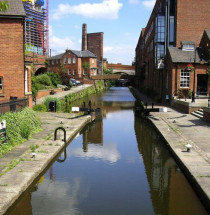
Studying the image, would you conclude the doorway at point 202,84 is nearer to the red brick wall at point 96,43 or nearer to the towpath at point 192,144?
the towpath at point 192,144

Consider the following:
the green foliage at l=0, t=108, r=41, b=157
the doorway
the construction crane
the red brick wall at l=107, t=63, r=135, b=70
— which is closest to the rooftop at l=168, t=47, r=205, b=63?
the doorway

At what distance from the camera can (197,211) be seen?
27.2ft

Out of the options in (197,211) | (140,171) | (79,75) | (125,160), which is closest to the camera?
(197,211)

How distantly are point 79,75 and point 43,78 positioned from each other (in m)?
32.9

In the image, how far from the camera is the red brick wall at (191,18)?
35.1 m

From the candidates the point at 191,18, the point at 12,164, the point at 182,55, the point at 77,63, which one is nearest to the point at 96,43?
the point at 77,63

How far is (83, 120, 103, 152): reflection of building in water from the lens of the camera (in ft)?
56.6

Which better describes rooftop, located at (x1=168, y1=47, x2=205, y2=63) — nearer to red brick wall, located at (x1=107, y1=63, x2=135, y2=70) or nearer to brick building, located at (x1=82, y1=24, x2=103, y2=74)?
brick building, located at (x1=82, y1=24, x2=103, y2=74)

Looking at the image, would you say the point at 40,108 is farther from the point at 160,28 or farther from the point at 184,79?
the point at 160,28

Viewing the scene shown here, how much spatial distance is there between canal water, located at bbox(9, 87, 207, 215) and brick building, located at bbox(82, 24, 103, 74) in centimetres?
7929

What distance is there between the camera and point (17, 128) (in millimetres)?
14430

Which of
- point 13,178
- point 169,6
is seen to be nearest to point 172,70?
point 169,6

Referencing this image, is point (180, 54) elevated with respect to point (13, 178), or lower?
elevated

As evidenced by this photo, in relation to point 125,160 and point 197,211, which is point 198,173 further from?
point 125,160
